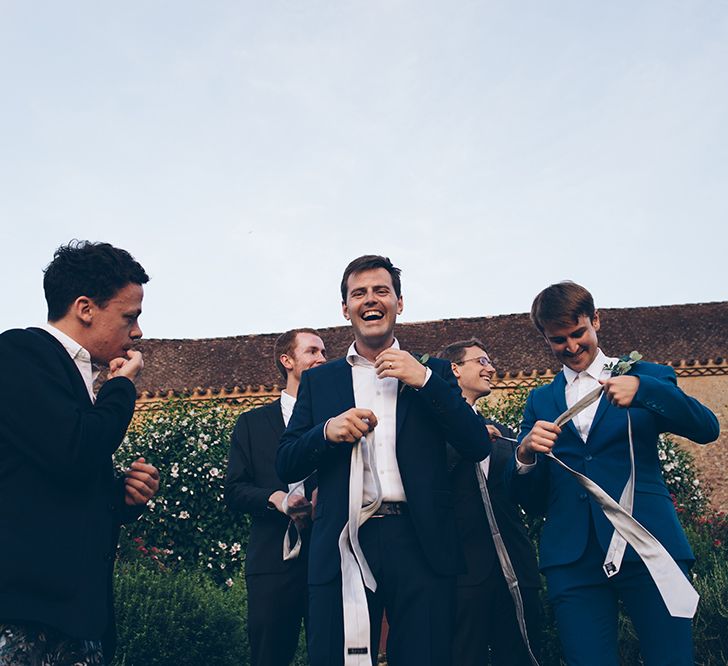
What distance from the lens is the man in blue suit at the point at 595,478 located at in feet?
10.8

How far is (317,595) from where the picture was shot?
125 inches

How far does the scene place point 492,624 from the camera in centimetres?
479

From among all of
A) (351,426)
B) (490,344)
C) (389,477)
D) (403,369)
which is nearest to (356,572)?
(389,477)

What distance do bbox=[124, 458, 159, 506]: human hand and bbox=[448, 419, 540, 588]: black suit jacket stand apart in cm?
220

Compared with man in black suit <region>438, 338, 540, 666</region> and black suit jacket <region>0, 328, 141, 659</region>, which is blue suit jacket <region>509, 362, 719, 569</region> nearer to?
man in black suit <region>438, 338, 540, 666</region>

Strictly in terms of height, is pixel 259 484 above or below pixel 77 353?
below

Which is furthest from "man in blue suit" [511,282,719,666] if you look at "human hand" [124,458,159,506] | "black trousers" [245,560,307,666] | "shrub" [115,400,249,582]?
"shrub" [115,400,249,582]

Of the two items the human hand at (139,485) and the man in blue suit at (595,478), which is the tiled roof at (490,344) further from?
the human hand at (139,485)

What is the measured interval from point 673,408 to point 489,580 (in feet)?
6.34

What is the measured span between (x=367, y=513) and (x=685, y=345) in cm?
2047

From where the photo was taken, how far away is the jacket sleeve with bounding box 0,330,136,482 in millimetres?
2584

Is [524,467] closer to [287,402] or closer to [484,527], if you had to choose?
[484,527]

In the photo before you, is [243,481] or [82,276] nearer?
[82,276]

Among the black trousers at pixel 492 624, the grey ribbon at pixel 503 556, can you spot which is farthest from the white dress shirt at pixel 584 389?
the black trousers at pixel 492 624
